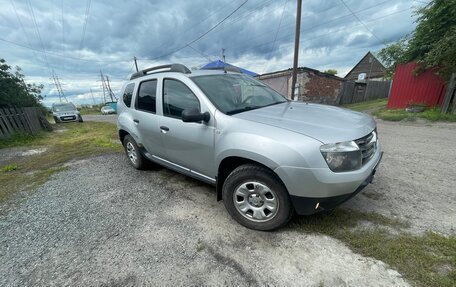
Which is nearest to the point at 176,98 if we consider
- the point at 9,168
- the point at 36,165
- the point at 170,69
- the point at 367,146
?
the point at 170,69

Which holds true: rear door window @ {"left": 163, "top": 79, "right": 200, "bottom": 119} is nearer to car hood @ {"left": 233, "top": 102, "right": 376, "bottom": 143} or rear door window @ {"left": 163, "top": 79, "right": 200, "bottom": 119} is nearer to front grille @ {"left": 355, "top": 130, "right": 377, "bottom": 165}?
car hood @ {"left": 233, "top": 102, "right": 376, "bottom": 143}

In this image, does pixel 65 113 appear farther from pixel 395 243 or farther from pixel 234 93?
pixel 395 243

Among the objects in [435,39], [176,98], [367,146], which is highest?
[435,39]

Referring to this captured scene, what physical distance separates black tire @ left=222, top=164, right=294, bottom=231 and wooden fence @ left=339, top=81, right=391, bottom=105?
19106 millimetres

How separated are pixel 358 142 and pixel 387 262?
1.05 m

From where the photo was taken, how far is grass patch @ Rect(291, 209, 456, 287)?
167 cm

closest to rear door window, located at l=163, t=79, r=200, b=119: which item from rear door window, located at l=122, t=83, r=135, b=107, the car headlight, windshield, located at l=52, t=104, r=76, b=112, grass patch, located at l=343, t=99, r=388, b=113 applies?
rear door window, located at l=122, t=83, r=135, b=107

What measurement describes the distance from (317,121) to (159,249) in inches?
83.0

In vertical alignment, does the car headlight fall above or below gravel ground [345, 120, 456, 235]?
above

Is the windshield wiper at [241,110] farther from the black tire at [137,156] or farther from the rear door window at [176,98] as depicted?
the black tire at [137,156]

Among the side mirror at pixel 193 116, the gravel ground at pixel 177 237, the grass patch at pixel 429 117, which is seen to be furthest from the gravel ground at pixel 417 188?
the grass patch at pixel 429 117

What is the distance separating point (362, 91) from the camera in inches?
800

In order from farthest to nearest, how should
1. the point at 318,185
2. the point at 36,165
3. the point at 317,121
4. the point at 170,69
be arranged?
1. the point at 36,165
2. the point at 170,69
3. the point at 317,121
4. the point at 318,185

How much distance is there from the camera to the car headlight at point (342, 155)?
1866mm
